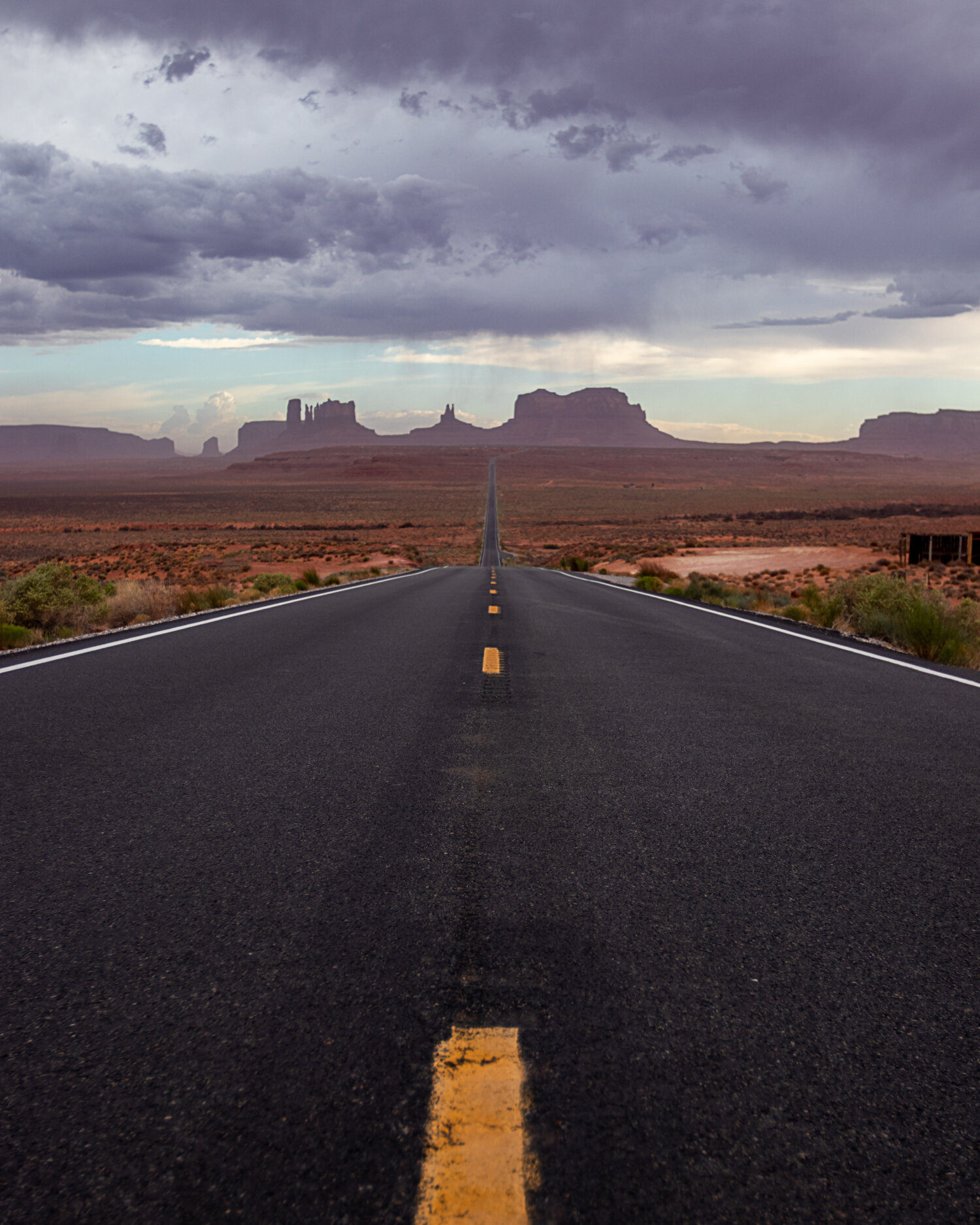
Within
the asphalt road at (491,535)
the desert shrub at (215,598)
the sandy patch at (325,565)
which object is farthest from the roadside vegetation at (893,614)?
the asphalt road at (491,535)

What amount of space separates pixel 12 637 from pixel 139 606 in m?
3.44

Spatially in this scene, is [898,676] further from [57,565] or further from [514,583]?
[514,583]

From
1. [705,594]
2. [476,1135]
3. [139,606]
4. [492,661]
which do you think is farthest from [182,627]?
[705,594]

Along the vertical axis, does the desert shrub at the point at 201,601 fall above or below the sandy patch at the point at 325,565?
above

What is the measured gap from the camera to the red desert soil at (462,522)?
4197 cm

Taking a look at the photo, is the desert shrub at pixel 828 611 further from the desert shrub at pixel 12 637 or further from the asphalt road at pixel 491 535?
the asphalt road at pixel 491 535

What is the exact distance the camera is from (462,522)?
281 ft

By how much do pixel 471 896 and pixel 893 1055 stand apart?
1.32 meters

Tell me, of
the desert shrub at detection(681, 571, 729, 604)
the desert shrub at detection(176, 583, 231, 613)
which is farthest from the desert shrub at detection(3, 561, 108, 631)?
the desert shrub at detection(681, 571, 729, 604)

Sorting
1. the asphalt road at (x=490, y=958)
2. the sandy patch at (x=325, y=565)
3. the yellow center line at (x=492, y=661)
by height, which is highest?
the asphalt road at (x=490, y=958)

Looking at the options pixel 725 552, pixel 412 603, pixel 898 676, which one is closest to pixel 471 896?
pixel 898 676

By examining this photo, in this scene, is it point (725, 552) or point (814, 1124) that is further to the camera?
point (725, 552)

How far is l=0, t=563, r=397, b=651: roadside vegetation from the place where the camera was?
1109 centimetres

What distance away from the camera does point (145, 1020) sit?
2.03m
